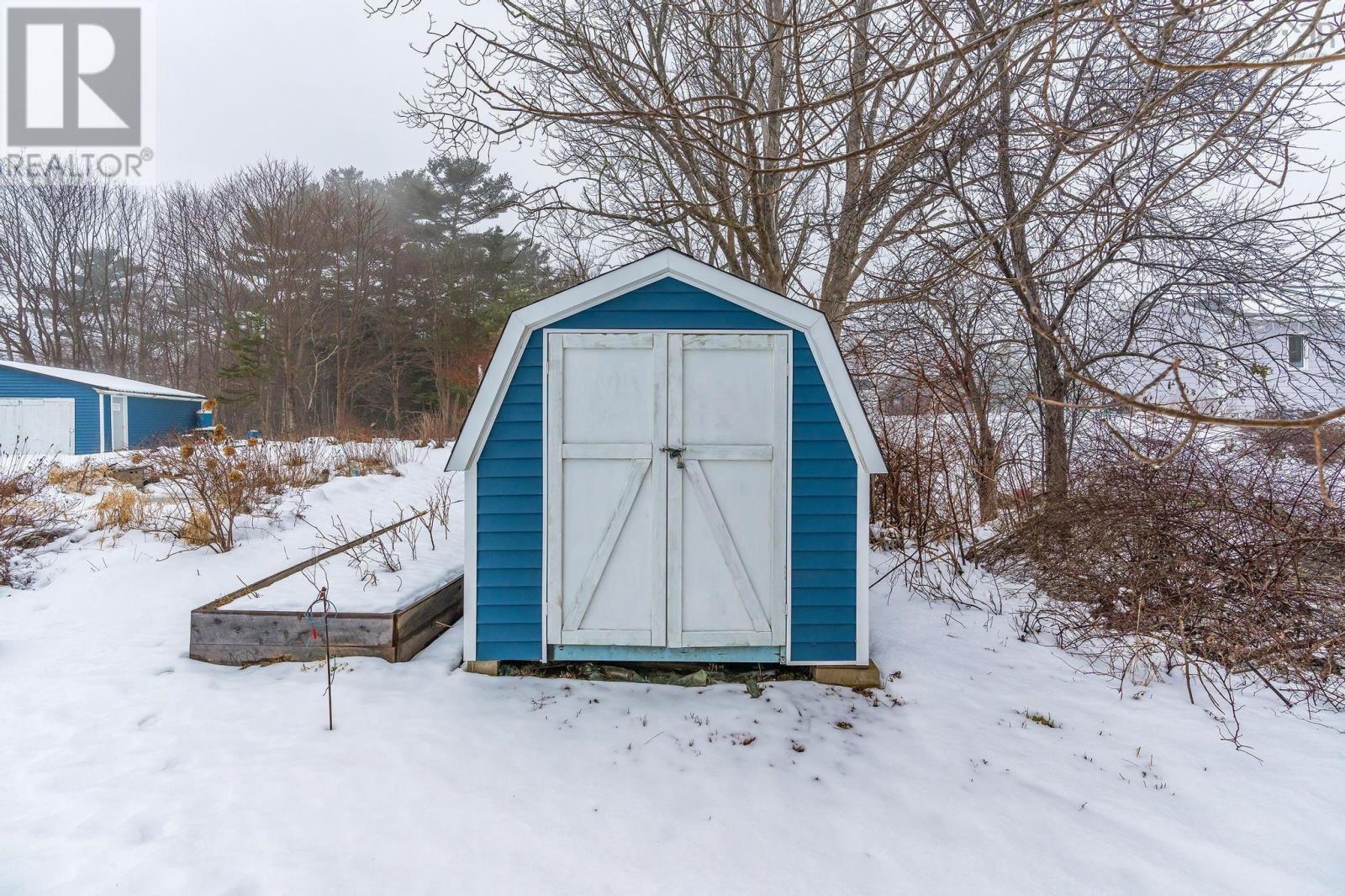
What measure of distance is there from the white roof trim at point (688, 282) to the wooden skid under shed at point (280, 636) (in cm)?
126

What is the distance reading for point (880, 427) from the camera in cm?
604

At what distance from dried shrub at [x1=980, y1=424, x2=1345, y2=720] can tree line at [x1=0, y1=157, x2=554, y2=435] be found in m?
17.7

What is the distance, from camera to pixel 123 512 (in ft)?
20.6

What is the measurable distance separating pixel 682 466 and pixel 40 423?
1957 cm

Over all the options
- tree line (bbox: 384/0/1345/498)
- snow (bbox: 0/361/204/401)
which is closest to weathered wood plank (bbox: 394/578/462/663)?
tree line (bbox: 384/0/1345/498)

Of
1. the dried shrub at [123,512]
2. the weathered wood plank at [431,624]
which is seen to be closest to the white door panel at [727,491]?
the weathered wood plank at [431,624]

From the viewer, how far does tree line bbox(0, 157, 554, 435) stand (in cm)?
1945

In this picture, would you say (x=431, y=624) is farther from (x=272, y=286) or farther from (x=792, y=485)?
(x=272, y=286)

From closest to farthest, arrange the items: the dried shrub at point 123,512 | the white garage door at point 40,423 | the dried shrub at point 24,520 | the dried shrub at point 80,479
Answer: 1. the dried shrub at point 24,520
2. the dried shrub at point 123,512
3. the dried shrub at point 80,479
4. the white garage door at point 40,423

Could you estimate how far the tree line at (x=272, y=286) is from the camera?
1945 centimetres

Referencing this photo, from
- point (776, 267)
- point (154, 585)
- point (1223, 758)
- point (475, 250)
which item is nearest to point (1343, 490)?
point (1223, 758)

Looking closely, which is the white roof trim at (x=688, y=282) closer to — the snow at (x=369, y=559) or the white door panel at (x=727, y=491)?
the white door panel at (x=727, y=491)

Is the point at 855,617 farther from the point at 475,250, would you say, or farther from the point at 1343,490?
the point at 475,250

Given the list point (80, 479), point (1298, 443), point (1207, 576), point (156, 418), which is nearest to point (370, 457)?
point (80, 479)
